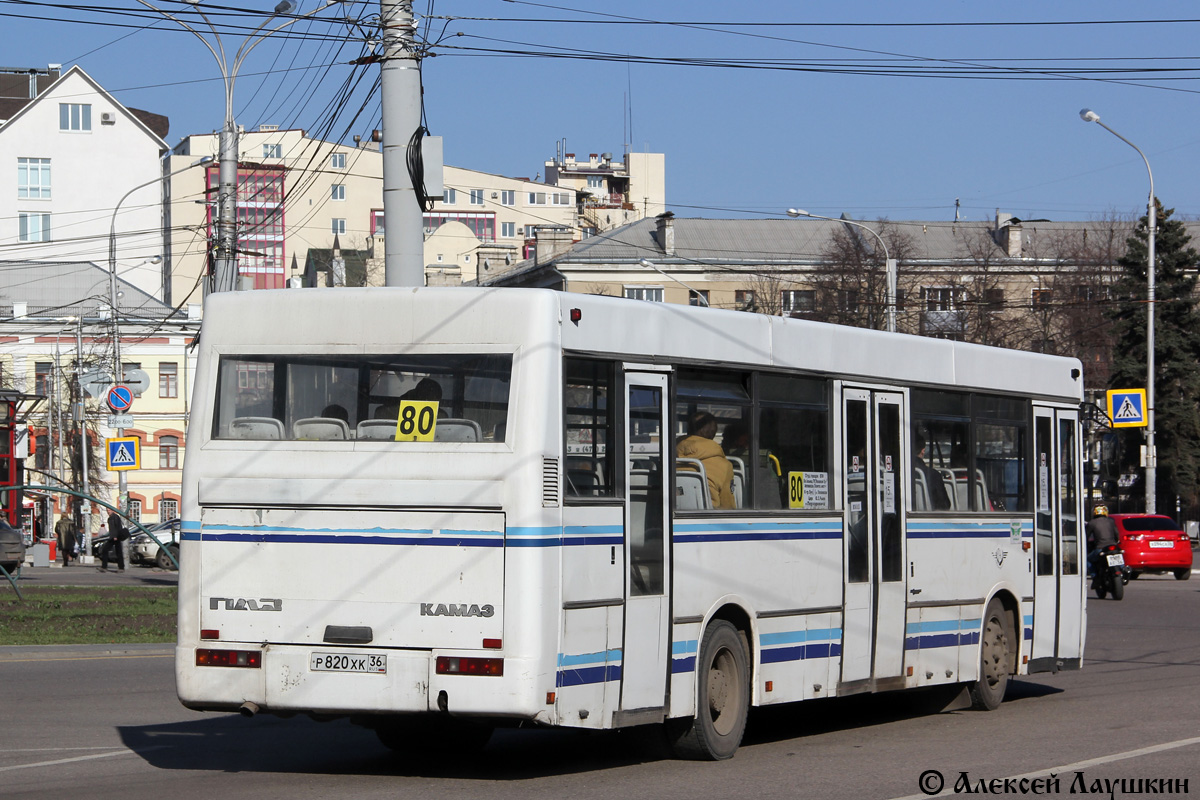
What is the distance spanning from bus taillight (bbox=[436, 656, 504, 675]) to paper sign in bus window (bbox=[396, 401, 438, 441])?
1226mm

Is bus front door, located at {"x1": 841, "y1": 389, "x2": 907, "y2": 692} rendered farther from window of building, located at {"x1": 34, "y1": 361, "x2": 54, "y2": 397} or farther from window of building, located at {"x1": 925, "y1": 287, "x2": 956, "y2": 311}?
window of building, located at {"x1": 34, "y1": 361, "x2": 54, "y2": 397}

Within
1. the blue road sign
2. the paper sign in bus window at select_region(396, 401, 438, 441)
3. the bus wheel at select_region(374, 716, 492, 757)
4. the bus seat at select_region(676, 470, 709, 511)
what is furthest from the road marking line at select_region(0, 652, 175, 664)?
the blue road sign

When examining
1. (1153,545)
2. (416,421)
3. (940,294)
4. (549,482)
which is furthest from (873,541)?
(940,294)

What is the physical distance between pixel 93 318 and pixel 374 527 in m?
69.4

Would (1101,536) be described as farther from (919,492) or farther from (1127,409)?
(919,492)

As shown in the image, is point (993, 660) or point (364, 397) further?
point (993, 660)

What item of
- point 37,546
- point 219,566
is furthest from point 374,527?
point 37,546

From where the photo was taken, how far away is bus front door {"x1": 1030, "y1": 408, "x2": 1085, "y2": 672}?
47.1 feet

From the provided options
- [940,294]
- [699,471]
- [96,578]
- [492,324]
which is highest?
[940,294]

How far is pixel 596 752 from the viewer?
10656 millimetres

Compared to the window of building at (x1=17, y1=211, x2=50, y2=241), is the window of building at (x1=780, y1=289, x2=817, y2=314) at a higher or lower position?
lower

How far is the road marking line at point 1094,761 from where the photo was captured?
8797mm

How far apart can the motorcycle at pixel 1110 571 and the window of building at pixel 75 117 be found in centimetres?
7718

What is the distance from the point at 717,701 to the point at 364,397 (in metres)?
2.95
